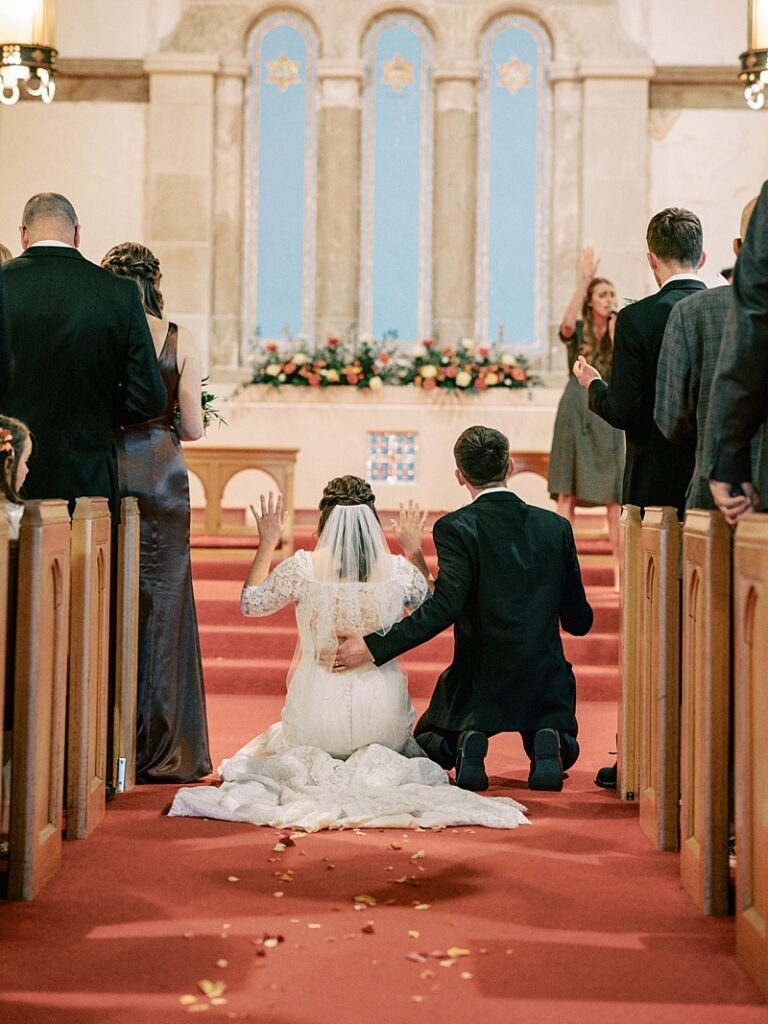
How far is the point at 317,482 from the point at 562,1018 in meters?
7.70

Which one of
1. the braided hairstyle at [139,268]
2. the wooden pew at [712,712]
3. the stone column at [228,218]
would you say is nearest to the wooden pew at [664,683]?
the wooden pew at [712,712]

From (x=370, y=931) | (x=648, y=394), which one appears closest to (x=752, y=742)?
(x=370, y=931)

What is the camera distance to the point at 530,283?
12148 millimetres

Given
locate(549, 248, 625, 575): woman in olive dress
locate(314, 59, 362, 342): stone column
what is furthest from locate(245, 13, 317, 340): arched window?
locate(549, 248, 625, 575): woman in olive dress

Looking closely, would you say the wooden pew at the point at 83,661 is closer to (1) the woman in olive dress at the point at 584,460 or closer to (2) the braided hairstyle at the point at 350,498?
(2) the braided hairstyle at the point at 350,498

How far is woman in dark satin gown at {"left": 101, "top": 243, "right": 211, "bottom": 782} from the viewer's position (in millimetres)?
4691

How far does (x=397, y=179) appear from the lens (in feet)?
40.1

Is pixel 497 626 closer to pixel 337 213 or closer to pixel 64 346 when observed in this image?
pixel 64 346

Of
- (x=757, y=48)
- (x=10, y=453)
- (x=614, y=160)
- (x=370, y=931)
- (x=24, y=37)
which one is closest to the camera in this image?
(x=370, y=931)

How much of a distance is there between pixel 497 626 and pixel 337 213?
8.21m

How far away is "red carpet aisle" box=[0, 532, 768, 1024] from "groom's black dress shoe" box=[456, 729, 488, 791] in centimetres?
32

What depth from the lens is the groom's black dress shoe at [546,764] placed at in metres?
4.54

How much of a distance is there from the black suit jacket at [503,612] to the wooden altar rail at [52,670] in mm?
1136

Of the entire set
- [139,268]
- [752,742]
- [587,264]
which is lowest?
[752,742]
